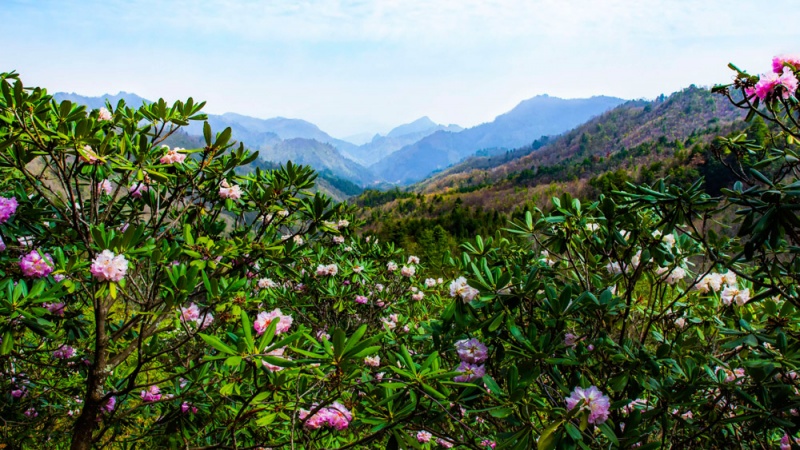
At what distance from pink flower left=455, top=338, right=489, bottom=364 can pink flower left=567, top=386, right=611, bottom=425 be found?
390 mm

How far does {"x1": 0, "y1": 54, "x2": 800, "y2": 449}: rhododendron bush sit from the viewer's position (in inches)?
56.6

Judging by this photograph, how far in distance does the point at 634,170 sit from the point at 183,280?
6026 centimetres

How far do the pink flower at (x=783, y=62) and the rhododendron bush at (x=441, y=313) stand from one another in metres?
0.01

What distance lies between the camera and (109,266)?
4.88ft

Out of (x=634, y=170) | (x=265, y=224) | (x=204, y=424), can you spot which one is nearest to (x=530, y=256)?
(x=265, y=224)

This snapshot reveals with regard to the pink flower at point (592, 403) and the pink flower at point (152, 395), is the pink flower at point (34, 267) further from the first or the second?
the pink flower at point (592, 403)

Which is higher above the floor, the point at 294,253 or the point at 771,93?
the point at 771,93

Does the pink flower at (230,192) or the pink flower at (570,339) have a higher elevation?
the pink flower at (230,192)

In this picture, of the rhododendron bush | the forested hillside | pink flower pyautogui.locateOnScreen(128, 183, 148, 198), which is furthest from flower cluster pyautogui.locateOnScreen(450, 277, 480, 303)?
pink flower pyautogui.locateOnScreen(128, 183, 148, 198)

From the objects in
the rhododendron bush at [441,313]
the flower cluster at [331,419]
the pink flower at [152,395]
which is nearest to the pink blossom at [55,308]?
the rhododendron bush at [441,313]

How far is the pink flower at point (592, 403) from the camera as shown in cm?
138

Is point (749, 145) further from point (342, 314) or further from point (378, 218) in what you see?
point (378, 218)

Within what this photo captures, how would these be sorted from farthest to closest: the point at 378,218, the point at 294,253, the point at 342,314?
1. the point at 378,218
2. the point at 342,314
3. the point at 294,253

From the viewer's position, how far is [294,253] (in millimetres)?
2490
